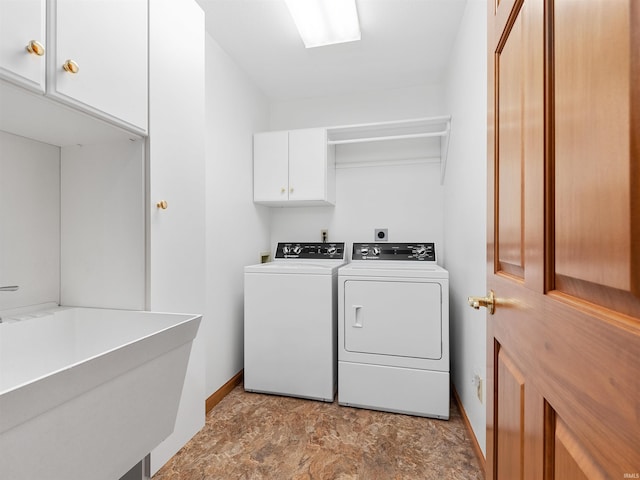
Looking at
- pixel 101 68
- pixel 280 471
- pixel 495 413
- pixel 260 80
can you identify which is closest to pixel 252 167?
pixel 260 80

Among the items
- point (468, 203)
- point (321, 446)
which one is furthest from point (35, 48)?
point (321, 446)

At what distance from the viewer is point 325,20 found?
1860mm

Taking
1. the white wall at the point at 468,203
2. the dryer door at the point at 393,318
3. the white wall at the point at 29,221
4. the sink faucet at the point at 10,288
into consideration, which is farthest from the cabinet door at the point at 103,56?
the dryer door at the point at 393,318

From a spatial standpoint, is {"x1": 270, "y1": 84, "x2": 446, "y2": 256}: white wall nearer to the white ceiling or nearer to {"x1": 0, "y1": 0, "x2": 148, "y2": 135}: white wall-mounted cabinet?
the white ceiling

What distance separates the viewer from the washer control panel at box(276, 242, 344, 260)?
2.80m

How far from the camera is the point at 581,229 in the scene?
456 millimetres

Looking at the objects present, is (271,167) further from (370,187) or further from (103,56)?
(103,56)

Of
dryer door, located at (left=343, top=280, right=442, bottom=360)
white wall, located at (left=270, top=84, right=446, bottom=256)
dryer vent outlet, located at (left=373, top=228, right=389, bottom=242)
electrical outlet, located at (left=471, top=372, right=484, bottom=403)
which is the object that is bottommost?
A: electrical outlet, located at (left=471, top=372, right=484, bottom=403)

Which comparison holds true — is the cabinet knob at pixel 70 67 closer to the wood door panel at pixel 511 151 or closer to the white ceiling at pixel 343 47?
the wood door panel at pixel 511 151

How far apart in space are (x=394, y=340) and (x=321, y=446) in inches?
30.3

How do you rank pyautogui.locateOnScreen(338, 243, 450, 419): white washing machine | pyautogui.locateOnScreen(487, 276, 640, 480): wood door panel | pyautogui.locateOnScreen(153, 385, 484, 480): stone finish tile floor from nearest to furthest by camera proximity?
pyautogui.locateOnScreen(487, 276, 640, 480): wood door panel, pyautogui.locateOnScreen(153, 385, 484, 480): stone finish tile floor, pyautogui.locateOnScreen(338, 243, 450, 419): white washing machine

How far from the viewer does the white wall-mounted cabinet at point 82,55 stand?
726 mm

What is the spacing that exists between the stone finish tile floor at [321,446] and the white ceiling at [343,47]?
2540mm

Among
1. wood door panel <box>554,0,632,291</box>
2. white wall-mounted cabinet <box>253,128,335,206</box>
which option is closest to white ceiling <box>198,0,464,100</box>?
white wall-mounted cabinet <box>253,128,335,206</box>
